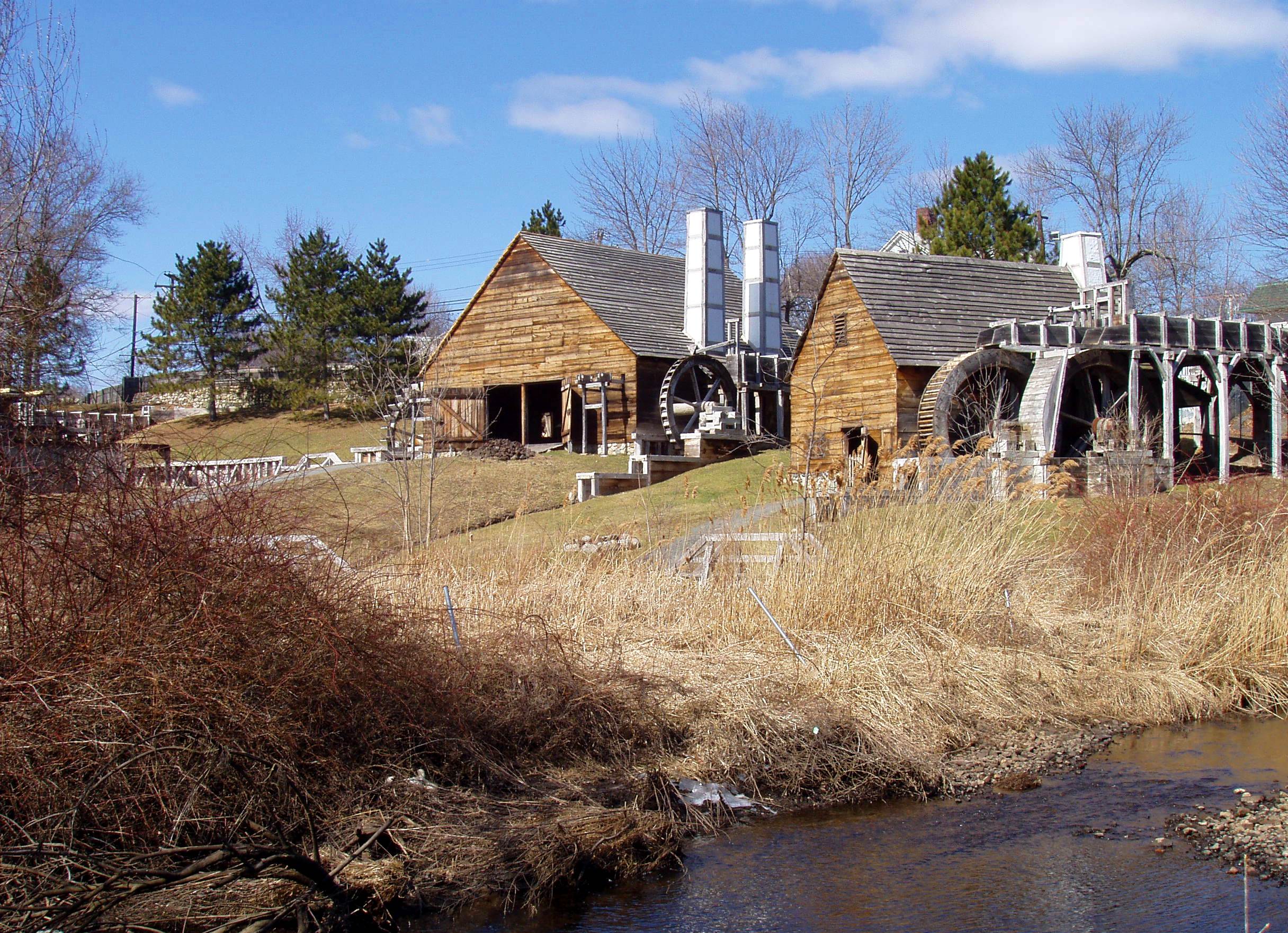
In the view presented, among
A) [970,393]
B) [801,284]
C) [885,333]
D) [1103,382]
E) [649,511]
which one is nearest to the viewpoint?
[649,511]

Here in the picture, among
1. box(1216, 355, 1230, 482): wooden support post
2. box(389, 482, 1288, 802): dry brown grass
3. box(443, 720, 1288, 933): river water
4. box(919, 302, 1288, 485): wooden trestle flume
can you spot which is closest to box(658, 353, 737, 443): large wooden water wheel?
box(919, 302, 1288, 485): wooden trestle flume

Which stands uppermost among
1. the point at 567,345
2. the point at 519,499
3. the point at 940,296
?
the point at 940,296

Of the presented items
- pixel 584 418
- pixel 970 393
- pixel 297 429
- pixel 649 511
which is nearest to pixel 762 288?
pixel 584 418

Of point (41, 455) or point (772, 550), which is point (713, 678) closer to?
point (772, 550)

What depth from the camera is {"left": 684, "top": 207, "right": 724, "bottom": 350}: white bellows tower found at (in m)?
30.4

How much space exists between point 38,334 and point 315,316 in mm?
32793

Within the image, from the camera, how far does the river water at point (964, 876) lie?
5.69 metres

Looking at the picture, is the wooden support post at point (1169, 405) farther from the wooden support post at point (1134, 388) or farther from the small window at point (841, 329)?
the small window at point (841, 329)

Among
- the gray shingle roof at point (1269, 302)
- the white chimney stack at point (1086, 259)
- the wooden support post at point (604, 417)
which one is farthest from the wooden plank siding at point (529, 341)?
the gray shingle roof at point (1269, 302)

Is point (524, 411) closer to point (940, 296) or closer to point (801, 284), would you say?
point (940, 296)

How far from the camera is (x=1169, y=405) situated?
73.6ft

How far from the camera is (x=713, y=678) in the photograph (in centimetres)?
888

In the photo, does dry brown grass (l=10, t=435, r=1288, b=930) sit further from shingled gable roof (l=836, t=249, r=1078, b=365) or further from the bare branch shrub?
shingled gable roof (l=836, t=249, r=1078, b=365)

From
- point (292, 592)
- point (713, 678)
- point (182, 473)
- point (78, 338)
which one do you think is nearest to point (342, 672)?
point (292, 592)
